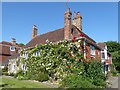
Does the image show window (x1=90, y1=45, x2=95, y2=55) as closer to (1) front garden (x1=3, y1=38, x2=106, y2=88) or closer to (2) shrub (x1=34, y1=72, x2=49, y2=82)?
(1) front garden (x1=3, y1=38, x2=106, y2=88)

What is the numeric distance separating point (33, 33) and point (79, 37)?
18.6 metres

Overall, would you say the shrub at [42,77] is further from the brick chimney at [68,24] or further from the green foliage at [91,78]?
the brick chimney at [68,24]

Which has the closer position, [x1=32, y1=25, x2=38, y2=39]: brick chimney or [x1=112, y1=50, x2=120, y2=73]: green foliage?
[x1=32, y1=25, x2=38, y2=39]: brick chimney

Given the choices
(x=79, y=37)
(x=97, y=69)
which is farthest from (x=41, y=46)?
(x=97, y=69)

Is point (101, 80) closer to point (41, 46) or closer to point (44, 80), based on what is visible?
point (44, 80)

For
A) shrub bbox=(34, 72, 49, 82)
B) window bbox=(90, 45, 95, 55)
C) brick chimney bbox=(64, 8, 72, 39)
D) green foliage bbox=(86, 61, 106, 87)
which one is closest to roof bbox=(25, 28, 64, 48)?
brick chimney bbox=(64, 8, 72, 39)

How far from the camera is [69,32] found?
25.0 metres

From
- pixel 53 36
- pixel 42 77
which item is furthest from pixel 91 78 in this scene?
pixel 53 36

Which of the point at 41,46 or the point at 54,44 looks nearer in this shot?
the point at 54,44

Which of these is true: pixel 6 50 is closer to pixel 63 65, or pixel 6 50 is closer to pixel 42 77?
pixel 42 77

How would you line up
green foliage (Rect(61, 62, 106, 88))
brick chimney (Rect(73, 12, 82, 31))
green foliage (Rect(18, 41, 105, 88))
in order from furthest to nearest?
brick chimney (Rect(73, 12, 82, 31))
green foliage (Rect(18, 41, 105, 88))
green foliage (Rect(61, 62, 106, 88))

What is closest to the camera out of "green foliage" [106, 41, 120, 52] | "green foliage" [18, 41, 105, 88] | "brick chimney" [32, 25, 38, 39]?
"green foliage" [18, 41, 105, 88]

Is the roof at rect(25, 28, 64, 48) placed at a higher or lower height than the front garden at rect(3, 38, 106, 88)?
higher

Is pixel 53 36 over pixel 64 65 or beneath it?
over
